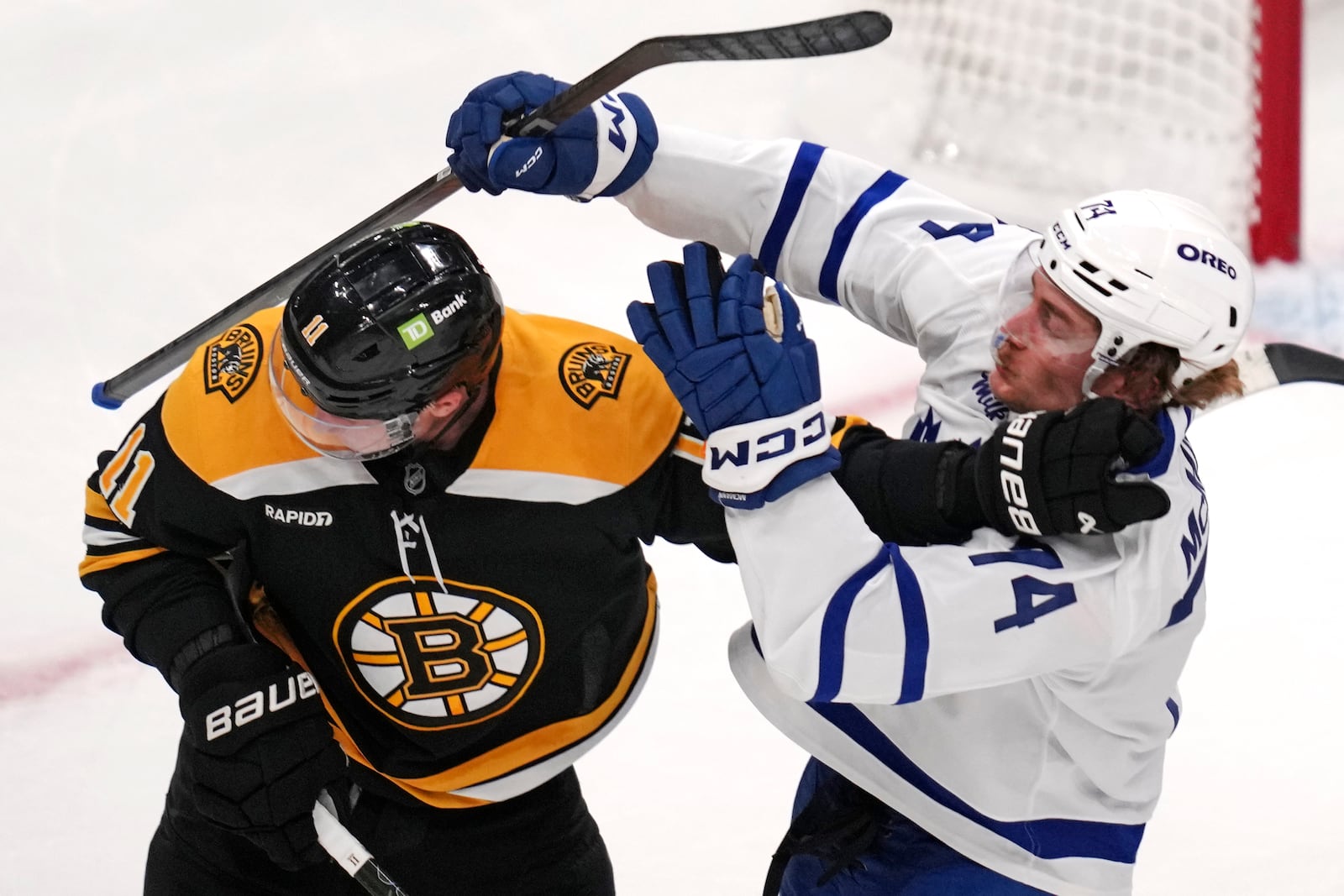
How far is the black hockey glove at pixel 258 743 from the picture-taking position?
192 centimetres

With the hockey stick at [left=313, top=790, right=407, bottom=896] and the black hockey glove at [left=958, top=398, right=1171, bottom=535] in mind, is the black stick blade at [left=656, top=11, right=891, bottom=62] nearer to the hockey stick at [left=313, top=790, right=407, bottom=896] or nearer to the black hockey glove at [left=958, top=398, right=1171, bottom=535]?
the black hockey glove at [left=958, top=398, right=1171, bottom=535]

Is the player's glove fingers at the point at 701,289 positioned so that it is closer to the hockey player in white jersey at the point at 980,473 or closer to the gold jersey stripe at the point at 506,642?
the hockey player in white jersey at the point at 980,473

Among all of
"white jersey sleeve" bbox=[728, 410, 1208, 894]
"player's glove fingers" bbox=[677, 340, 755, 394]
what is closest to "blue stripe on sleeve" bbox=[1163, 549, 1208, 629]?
"white jersey sleeve" bbox=[728, 410, 1208, 894]

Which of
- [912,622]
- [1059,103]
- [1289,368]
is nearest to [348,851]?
[912,622]

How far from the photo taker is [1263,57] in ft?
13.9

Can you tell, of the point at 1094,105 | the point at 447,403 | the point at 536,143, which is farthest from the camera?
the point at 1094,105

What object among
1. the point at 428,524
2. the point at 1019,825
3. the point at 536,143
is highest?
the point at 536,143

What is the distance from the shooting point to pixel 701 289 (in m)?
1.70

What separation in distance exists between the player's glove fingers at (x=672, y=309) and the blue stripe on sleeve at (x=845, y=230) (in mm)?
580

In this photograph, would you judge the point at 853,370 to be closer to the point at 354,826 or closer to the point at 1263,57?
the point at 1263,57

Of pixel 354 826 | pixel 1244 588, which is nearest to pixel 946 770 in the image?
pixel 354 826

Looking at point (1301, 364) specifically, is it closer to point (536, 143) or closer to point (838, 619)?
point (838, 619)

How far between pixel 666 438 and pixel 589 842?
2.28 ft

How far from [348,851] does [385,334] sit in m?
0.68
